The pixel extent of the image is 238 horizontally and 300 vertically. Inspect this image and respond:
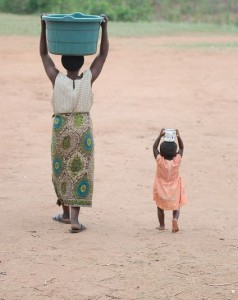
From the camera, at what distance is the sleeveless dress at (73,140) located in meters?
6.80

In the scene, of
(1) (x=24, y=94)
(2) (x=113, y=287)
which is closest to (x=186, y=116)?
(1) (x=24, y=94)

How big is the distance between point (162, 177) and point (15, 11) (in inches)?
846

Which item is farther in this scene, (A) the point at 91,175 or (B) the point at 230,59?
(B) the point at 230,59

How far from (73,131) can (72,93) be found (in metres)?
0.29

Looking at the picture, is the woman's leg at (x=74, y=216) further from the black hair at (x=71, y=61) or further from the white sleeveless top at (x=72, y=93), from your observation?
the black hair at (x=71, y=61)

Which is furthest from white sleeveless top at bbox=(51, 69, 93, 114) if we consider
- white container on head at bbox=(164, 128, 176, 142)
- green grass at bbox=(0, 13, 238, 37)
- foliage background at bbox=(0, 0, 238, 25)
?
foliage background at bbox=(0, 0, 238, 25)

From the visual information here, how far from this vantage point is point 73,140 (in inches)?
270

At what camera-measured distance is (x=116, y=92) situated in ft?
49.0

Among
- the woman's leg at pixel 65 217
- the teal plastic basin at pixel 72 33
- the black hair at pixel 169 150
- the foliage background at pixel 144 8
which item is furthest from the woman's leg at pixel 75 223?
the foliage background at pixel 144 8

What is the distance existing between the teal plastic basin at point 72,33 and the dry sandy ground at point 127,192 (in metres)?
1.40

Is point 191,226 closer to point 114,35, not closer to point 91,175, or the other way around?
point 91,175

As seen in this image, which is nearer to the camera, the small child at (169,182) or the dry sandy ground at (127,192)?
the dry sandy ground at (127,192)

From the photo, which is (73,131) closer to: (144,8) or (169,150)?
(169,150)

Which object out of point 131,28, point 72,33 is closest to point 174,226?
point 72,33
